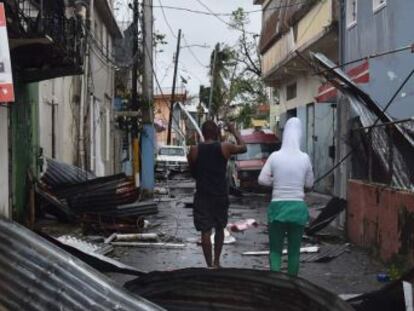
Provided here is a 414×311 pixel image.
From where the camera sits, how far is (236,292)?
5.05 metres

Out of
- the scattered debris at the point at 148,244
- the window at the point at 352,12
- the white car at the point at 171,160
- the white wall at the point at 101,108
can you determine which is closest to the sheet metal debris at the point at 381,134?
the scattered debris at the point at 148,244

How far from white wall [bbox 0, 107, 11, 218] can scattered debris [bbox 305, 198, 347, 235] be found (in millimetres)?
5136

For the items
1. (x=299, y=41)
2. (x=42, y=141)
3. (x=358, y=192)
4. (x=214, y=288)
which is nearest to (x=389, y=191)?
(x=358, y=192)

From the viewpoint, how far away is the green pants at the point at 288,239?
7.30m

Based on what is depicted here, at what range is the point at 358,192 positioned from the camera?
11703 millimetres

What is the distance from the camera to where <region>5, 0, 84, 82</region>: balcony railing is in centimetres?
1002

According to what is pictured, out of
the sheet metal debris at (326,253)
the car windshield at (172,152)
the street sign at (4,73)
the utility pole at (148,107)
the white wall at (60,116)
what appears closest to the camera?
the street sign at (4,73)

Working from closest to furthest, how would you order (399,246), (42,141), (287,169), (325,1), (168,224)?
(287,169)
(399,246)
(168,224)
(42,141)
(325,1)

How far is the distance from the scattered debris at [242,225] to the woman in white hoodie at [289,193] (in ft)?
21.7

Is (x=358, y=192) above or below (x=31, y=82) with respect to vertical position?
below

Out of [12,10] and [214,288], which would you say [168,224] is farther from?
[214,288]

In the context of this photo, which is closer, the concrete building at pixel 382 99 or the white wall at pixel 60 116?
the concrete building at pixel 382 99

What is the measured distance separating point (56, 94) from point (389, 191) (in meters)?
9.68

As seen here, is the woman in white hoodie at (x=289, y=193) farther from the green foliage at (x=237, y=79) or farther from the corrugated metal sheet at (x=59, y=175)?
the green foliage at (x=237, y=79)
